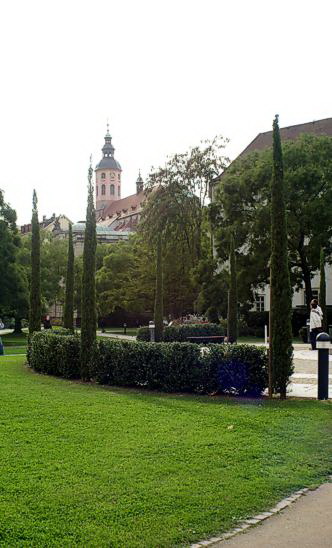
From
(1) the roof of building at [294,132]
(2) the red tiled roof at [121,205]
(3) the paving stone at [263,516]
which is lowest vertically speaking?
(3) the paving stone at [263,516]

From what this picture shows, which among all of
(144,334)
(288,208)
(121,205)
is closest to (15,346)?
(144,334)

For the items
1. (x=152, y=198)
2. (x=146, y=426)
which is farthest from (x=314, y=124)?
(x=146, y=426)

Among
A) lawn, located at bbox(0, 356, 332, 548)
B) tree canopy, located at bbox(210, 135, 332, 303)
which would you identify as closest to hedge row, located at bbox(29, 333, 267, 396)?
lawn, located at bbox(0, 356, 332, 548)

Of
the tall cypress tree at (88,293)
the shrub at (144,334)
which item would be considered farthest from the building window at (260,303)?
the tall cypress tree at (88,293)

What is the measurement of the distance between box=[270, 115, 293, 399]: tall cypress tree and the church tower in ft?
467

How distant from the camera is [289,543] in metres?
4.52

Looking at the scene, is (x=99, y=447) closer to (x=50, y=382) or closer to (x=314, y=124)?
(x=50, y=382)

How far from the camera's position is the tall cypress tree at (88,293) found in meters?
13.9

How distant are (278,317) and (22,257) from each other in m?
40.2

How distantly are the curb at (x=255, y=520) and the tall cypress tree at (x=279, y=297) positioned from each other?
5355 mm

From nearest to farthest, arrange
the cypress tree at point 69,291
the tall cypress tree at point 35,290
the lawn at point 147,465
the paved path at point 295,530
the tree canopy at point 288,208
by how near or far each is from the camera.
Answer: the paved path at point 295,530 → the lawn at point 147,465 → the tall cypress tree at point 35,290 → the cypress tree at point 69,291 → the tree canopy at point 288,208

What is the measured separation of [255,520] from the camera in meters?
4.99

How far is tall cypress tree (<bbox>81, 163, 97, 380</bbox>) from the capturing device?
45.5ft

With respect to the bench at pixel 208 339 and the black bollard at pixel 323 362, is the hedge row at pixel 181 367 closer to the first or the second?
the black bollard at pixel 323 362
